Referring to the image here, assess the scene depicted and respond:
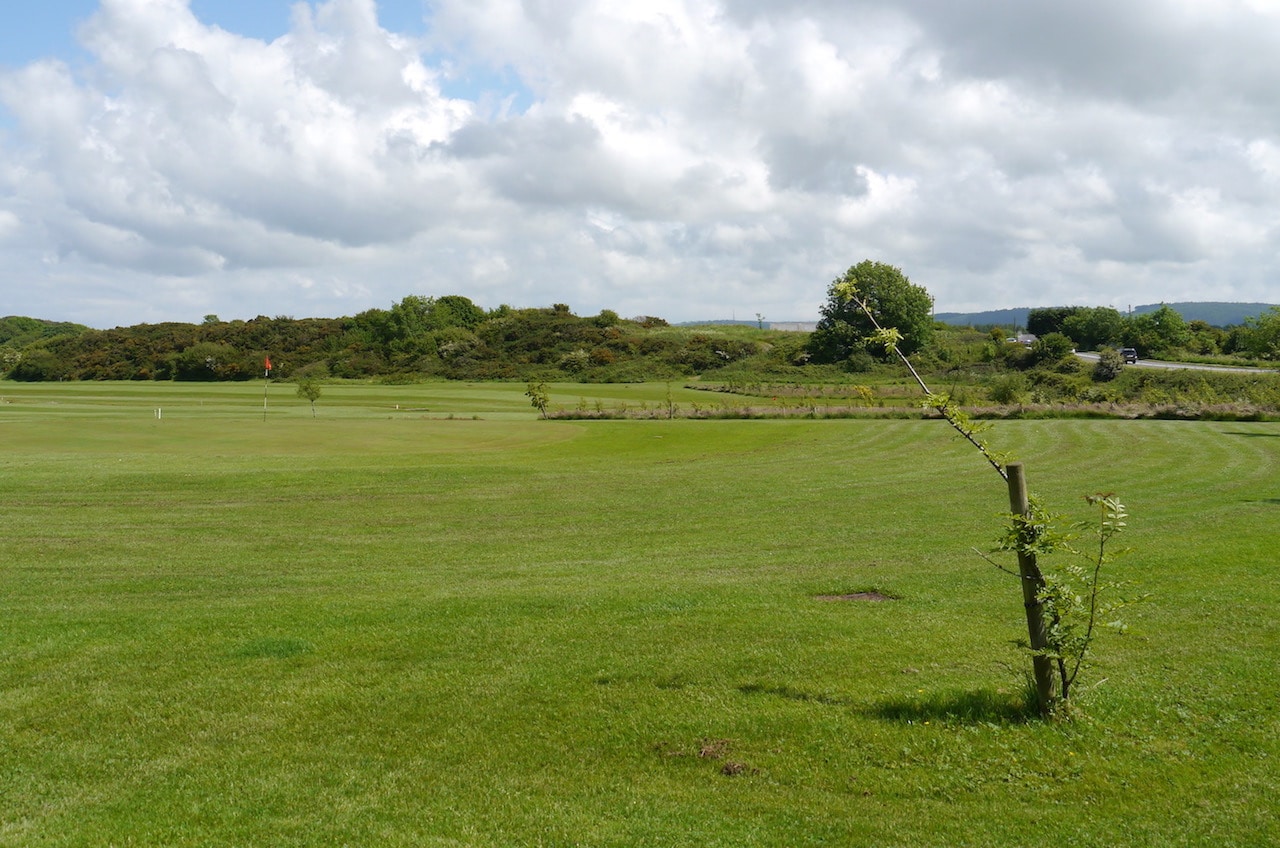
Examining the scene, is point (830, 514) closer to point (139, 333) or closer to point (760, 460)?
point (760, 460)

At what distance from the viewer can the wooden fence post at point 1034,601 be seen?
263 inches

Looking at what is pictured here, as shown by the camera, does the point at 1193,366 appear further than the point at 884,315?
No

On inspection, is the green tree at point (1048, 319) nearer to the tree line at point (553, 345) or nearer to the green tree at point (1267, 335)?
the tree line at point (553, 345)

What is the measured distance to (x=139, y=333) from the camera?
13912 cm

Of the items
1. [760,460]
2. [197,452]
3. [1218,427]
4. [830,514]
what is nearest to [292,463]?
[197,452]

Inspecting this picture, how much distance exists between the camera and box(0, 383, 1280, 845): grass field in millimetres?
5609

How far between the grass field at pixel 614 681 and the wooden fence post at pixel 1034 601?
0.28 metres

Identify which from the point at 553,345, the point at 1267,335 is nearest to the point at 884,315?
the point at 1267,335

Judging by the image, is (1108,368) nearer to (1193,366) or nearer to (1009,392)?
(1193,366)

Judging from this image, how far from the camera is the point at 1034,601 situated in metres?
6.72

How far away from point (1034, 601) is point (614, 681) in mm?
3648

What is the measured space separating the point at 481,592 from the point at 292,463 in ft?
70.9

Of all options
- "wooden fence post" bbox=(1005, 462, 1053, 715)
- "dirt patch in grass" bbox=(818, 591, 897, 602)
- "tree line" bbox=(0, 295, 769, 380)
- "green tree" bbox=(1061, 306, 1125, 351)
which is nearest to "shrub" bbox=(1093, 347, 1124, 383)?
"green tree" bbox=(1061, 306, 1125, 351)

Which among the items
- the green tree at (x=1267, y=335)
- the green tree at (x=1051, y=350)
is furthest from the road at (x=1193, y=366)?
the green tree at (x=1267, y=335)
